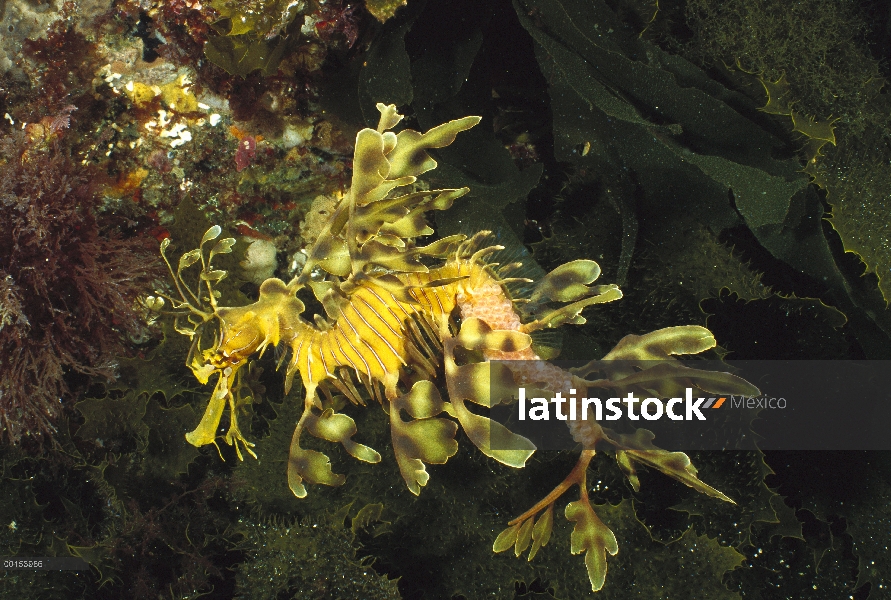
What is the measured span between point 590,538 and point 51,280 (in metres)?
1.87

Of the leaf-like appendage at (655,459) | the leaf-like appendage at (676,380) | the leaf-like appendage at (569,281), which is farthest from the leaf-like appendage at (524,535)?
the leaf-like appendage at (569,281)

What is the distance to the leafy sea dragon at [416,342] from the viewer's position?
1142 mm

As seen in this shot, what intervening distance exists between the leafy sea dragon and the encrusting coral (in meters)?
A: 0.70

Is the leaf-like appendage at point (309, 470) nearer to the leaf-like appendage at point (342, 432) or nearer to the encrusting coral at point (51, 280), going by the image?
the leaf-like appendage at point (342, 432)

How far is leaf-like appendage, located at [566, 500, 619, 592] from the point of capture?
49.2 inches

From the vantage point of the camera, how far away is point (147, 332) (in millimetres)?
1997

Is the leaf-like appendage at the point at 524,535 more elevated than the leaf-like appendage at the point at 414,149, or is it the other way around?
the leaf-like appendage at the point at 414,149

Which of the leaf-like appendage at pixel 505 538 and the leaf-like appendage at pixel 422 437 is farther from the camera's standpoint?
the leaf-like appendage at pixel 505 538

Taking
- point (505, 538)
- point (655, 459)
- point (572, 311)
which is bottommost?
point (505, 538)

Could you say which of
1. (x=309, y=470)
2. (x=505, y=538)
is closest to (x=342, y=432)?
(x=309, y=470)

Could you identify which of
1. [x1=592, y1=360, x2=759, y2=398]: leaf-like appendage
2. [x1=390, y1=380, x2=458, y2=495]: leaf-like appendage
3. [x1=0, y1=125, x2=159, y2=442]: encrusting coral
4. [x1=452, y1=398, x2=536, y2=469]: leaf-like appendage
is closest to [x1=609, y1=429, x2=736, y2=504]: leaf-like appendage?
[x1=592, y1=360, x2=759, y2=398]: leaf-like appendage

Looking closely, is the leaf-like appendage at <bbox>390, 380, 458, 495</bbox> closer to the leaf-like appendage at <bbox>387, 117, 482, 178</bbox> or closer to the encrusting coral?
the leaf-like appendage at <bbox>387, 117, 482, 178</bbox>

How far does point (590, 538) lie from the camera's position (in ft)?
4.18

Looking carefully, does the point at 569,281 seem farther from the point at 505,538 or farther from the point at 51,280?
the point at 51,280
